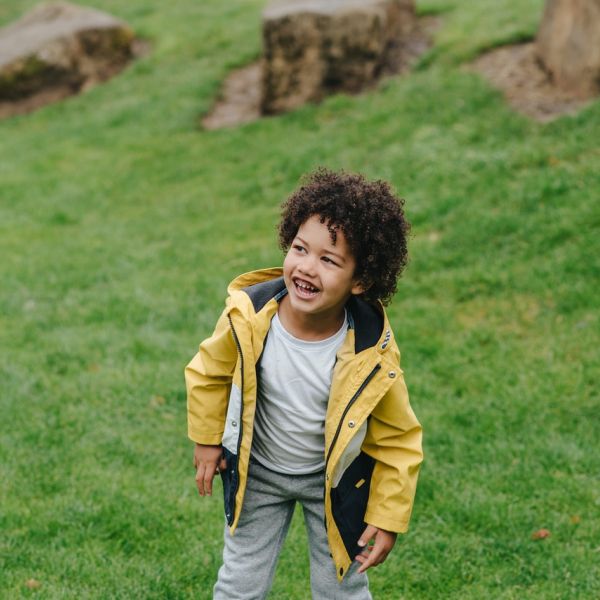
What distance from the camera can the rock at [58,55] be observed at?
468 inches

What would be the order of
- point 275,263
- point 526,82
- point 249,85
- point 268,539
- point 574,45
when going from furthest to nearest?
point 249,85, point 526,82, point 574,45, point 275,263, point 268,539

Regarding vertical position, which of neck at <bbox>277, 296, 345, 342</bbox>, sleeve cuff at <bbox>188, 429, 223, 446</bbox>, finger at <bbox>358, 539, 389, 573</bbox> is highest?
neck at <bbox>277, 296, 345, 342</bbox>

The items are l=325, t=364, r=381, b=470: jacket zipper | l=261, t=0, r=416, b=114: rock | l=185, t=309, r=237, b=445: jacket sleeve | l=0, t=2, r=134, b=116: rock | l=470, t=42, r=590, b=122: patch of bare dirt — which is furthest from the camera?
l=0, t=2, r=134, b=116: rock

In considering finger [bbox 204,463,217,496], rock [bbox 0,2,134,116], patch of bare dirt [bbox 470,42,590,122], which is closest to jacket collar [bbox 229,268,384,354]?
finger [bbox 204,463,217,496]

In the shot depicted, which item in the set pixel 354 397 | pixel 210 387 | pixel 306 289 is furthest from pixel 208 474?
pixel 306 289

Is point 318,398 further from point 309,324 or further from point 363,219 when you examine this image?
point 363,219

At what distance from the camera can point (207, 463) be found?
8.82 ft

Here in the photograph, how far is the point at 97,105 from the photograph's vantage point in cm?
1157

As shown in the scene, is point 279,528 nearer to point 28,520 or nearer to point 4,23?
point 28,520

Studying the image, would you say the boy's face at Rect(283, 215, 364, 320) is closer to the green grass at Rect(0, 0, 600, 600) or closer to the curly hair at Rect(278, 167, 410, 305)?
the curly hair at Rect(278, 167, 410, 305)

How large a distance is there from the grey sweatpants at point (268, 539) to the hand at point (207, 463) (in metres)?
0.10

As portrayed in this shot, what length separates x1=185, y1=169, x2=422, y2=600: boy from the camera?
2.53 meters

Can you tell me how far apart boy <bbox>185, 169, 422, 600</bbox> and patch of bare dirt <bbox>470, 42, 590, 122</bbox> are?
5463 millimetres

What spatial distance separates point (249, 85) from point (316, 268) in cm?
897
